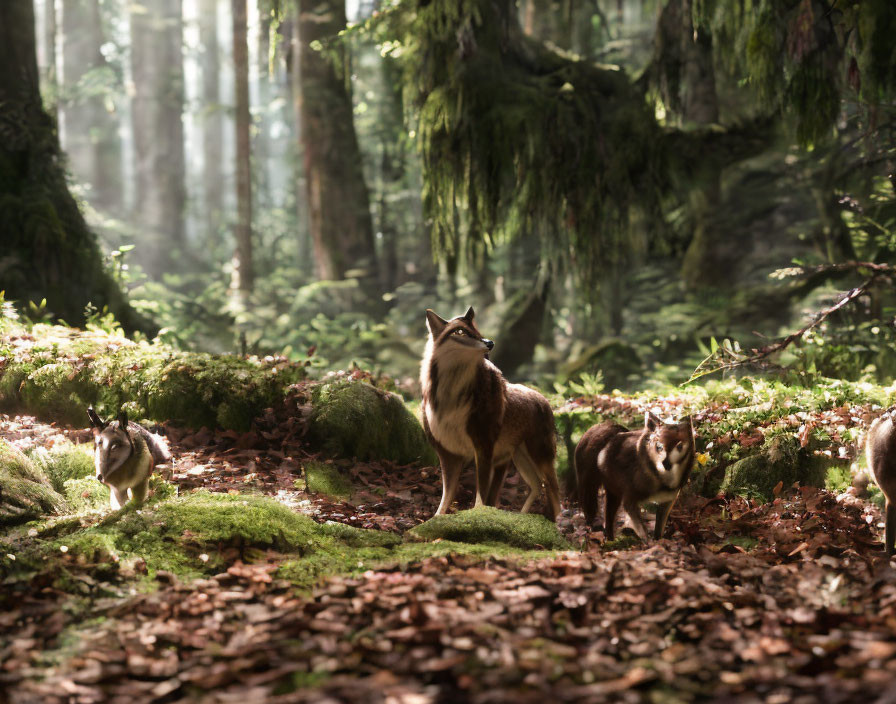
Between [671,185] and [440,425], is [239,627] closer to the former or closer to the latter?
[440,425]

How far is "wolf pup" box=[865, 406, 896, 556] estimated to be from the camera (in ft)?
17.0

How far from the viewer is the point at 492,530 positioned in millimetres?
5859

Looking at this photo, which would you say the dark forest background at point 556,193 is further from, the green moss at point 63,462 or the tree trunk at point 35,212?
the green moss at point 63,462

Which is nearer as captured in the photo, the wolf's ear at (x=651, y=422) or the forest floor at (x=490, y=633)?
the forest floor at (x=490, y=633)

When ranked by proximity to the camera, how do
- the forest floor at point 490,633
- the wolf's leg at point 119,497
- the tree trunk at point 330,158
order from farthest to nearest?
the tree trunk at point 330,158, the wolf's leg at point 119,497, the forest floor at point 490,633

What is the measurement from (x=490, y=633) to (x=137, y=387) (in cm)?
649

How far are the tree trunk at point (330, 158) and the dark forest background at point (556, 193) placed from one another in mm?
57

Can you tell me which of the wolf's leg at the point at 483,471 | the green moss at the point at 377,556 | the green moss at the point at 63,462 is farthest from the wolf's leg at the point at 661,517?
the green moss at the point at 63,462

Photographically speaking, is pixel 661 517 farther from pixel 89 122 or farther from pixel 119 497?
pixel 89 122

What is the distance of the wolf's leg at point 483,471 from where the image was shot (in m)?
6.77

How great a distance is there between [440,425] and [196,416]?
3.37m

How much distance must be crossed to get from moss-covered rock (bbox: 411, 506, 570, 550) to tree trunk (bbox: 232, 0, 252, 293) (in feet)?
63.3

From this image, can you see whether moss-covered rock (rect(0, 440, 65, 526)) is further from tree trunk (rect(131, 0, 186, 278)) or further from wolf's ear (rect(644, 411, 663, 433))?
tree trunk (rect(131, 0, 186, 278))

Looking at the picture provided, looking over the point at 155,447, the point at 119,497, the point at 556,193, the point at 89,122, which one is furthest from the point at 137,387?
the point at 89,122
